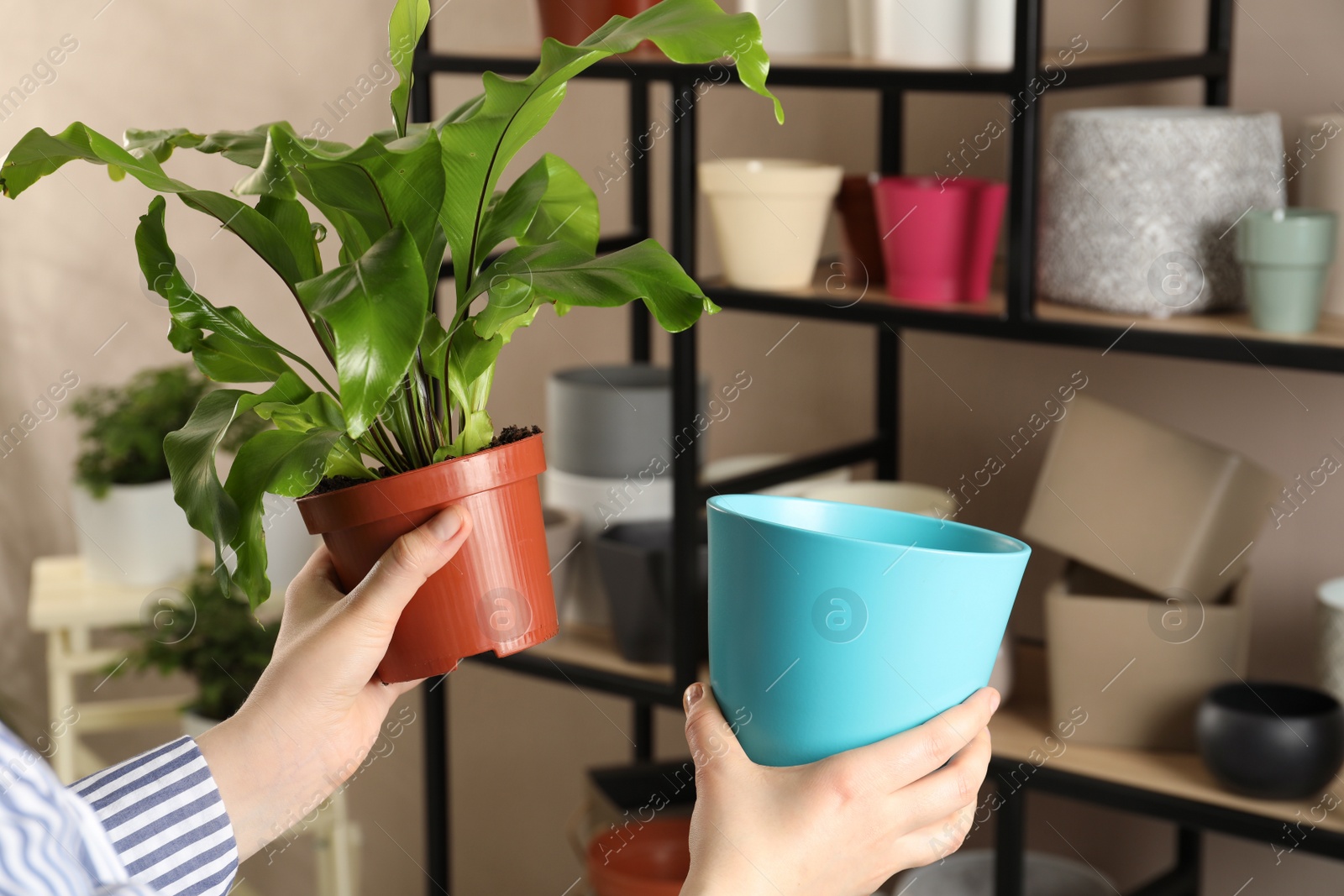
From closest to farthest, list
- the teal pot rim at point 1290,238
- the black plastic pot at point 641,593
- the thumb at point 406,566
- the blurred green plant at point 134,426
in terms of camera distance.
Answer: the thumb at point 406,566 < the teal pot rim at point 1290,238 < the black plastic pot at point 641,593 < the blurred green plant at point 134,426

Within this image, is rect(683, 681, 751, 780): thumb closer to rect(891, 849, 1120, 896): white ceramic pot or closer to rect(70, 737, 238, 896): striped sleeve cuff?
rect(70, 737, 238, 896): striped sleeve cuff

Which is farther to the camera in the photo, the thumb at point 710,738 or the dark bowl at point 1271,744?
the dark bowl at point 1271,744

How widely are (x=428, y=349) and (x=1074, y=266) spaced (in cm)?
63

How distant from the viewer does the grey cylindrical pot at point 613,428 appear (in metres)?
1.45

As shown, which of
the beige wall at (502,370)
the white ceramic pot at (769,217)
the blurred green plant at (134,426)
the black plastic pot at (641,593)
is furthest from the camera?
the blurred green plant at (134,426)

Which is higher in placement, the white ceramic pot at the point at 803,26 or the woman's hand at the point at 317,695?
the white ceramic pot at the point at 803,26

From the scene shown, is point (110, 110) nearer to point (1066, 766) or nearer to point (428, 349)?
point (428, 349)

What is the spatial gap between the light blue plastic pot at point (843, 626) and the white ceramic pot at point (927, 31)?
1.91ft

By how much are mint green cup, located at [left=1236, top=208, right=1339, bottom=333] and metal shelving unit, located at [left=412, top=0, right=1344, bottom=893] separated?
0.02 m

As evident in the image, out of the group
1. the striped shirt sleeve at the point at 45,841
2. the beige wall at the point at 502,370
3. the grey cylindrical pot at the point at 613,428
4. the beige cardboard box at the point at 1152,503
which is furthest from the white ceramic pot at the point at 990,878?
the striped shirt sleeve at the point at 45,841

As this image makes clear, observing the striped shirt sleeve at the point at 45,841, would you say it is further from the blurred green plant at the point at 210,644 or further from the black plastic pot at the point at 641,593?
the blurred green plant at the point at 210,644

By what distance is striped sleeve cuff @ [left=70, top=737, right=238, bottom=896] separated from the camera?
0.78 m

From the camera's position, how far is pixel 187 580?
6.18 ft

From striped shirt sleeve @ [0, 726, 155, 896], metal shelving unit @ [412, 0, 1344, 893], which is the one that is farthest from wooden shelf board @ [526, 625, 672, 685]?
striped shirt sleeve @ [0, 726, 155, 896]
